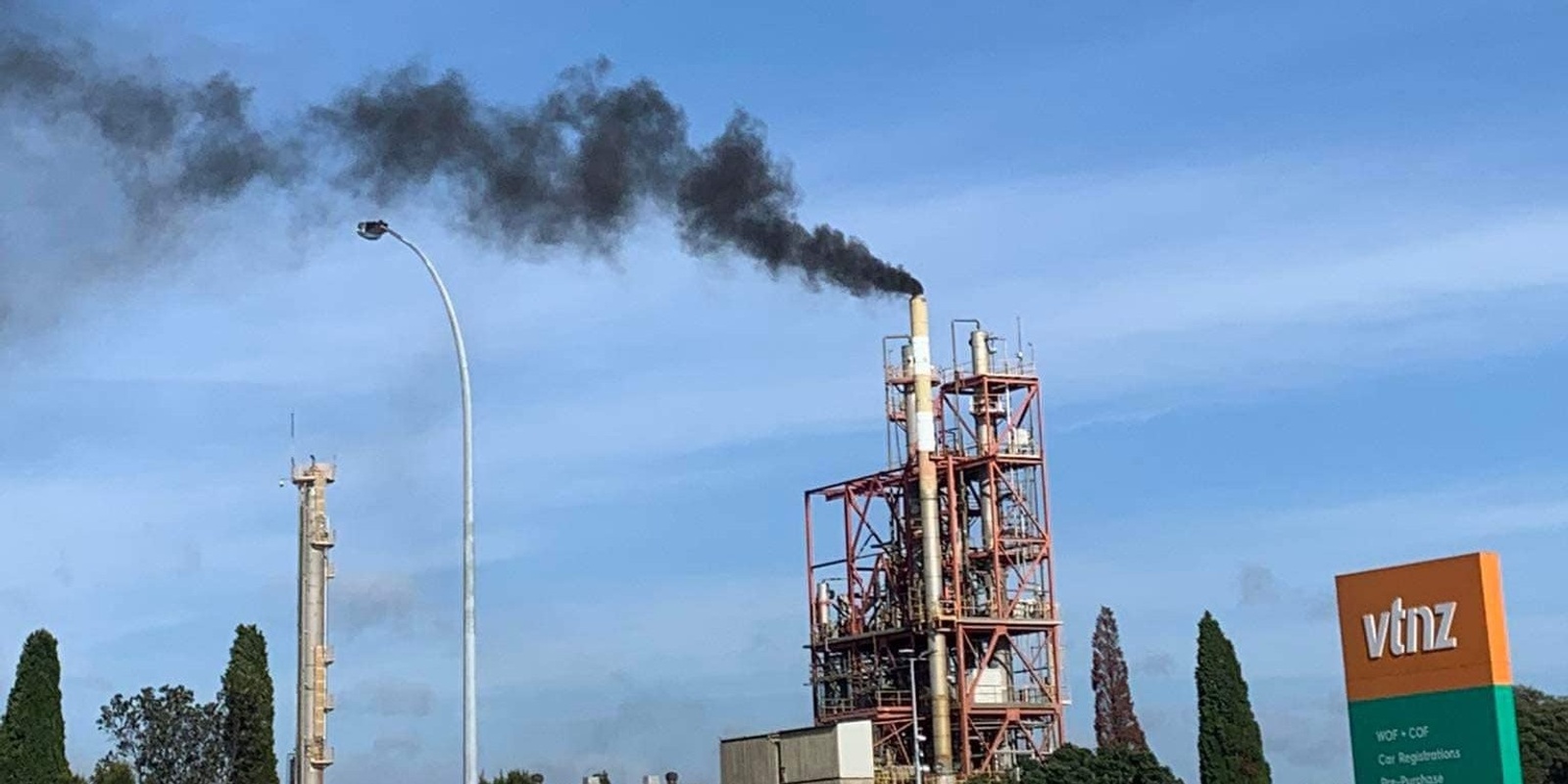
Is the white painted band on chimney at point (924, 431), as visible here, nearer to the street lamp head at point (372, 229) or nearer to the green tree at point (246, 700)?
the green tree at point (246, 700)

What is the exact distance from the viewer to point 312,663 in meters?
124

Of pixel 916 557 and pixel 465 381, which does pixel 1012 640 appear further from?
pixel 465 381

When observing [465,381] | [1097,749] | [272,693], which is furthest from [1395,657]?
[272,693]

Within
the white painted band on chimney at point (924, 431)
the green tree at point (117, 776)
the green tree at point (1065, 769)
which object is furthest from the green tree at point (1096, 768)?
the green tree at point (117, 776)

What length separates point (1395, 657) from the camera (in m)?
44.9

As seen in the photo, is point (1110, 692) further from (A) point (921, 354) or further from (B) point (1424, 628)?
(B) point (1424, 628)

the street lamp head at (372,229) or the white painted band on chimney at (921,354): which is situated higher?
the white painted band on chimney at (921,354)

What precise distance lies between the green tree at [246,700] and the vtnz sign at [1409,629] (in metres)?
85.5

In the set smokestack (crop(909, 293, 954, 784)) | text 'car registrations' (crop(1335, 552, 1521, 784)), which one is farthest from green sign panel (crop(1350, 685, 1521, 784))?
smokestack (crop(909, 293, 954, 784))

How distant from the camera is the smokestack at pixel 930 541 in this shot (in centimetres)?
9744

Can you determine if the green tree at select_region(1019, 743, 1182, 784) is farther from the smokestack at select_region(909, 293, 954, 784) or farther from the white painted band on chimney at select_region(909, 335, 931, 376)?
the white painted band on chimney at select_region(909, 335, 931, 376)

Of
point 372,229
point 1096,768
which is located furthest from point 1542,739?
point 372,229

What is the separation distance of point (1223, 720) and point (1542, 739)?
5803cm

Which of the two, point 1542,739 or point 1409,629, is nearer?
point 1409,629
